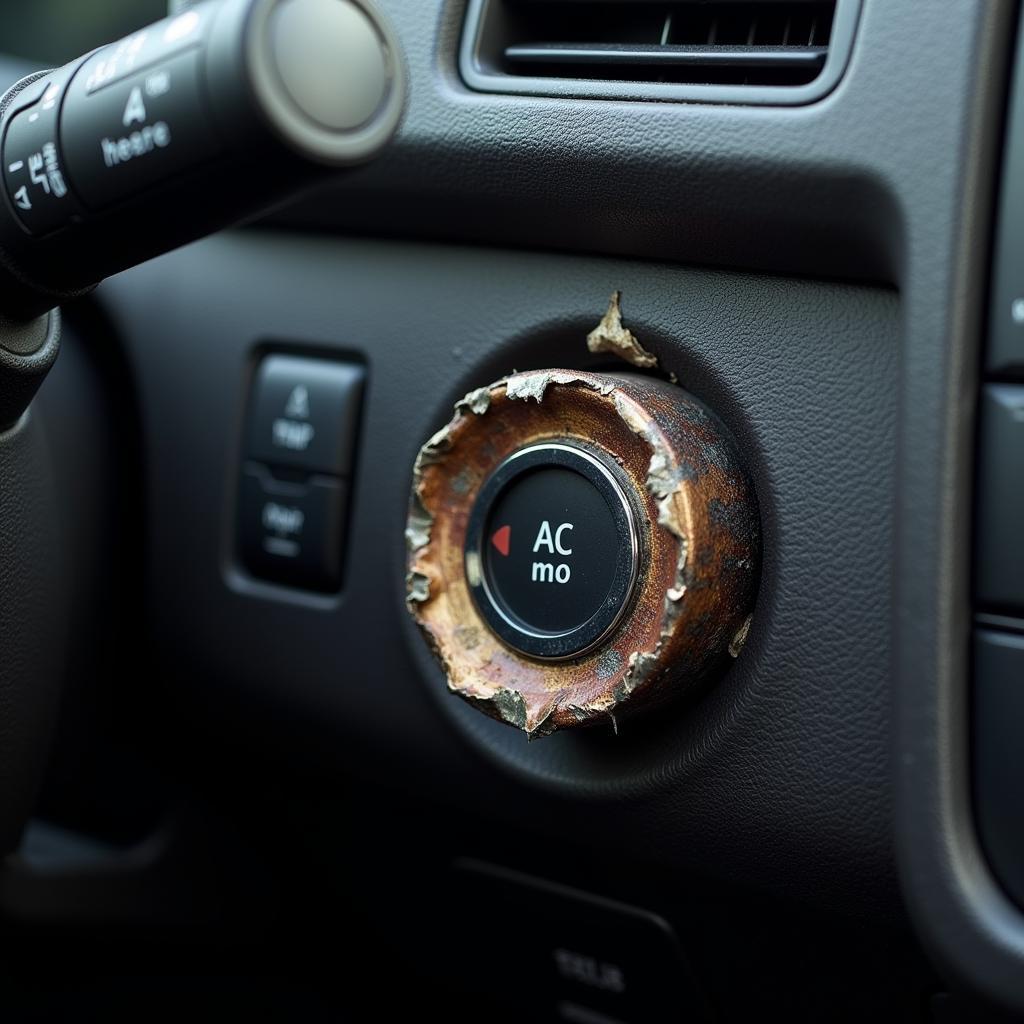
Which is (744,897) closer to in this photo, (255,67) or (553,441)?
(553,441)

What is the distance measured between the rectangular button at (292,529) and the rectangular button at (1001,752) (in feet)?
1.32

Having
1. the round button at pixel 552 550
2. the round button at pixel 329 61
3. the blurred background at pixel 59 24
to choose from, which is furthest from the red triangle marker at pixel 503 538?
the blurred background at pixel 59 24

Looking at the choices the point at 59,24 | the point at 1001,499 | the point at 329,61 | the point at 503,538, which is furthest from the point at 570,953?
the point at 59,24

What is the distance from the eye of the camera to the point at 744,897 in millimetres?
687

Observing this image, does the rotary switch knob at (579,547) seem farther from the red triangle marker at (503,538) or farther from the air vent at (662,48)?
the air vent at (662,48)

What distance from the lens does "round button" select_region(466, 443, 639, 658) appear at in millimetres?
611

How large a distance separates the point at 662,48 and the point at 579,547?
24 centimetres

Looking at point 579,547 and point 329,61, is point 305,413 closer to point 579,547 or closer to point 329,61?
point 579,547

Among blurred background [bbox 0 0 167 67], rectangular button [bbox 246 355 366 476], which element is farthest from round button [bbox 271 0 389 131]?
blurred background [bbox 0 0 167 67]

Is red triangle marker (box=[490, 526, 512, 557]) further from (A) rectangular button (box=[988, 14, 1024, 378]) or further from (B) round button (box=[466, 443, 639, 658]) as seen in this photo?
(A) rectangular button (box=[988, 14, 1024, 378])

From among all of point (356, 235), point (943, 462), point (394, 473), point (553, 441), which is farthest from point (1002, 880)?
point (356, 235)

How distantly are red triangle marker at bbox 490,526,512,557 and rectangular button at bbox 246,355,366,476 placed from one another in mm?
167

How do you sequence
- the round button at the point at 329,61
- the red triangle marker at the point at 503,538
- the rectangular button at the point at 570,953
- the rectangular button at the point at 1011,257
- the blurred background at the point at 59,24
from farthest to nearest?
the blurred background at the point at 59,24
the rectangular button at the point at 570,953
the red triangle marker at the point at 503,538
the rectangular button at the point at 1011,257
the round button at the point at 329,61

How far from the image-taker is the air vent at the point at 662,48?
1.95 ft
